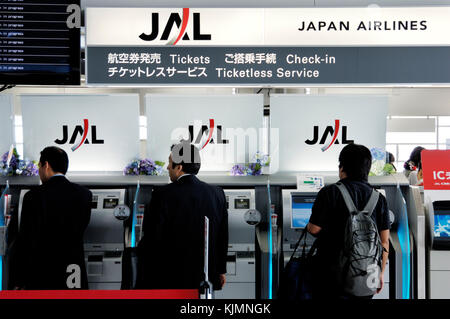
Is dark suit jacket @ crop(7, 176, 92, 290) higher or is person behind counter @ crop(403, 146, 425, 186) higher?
person behind counter @ crop(403, 146, 425, 186)

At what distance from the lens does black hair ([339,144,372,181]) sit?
2740 mm

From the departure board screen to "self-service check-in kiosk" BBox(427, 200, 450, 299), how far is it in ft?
10.0

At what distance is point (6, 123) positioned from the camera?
4586mm

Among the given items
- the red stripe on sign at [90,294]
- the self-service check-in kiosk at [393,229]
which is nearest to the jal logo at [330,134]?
the self-service check-in kiosk at [393,229]

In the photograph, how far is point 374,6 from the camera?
3.73 m

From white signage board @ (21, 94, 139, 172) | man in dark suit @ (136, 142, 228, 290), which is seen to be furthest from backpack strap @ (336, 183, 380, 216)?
white signage board @ (21, 94, 139, 172)

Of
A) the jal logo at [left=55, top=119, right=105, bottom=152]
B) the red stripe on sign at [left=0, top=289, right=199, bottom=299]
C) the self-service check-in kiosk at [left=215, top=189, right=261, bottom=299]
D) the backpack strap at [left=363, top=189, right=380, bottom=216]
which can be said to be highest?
the jal logo at [left=55, top=119, right=105, bottom=152]

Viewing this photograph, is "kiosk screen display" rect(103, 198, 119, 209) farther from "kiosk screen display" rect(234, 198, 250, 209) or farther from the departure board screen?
the departure board screen

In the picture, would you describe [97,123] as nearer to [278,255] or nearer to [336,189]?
[278,255]

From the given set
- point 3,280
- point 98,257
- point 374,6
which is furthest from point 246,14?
point 3,280

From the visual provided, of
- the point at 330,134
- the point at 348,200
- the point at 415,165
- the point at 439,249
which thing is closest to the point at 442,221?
the point at 439,249

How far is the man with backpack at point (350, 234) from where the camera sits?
2629 mm
